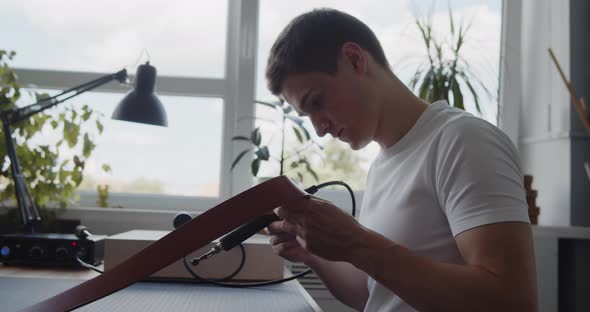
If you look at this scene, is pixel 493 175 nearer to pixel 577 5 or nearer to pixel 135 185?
pixel 577 5

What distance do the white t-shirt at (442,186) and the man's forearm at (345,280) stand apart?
→ 0.45 feet

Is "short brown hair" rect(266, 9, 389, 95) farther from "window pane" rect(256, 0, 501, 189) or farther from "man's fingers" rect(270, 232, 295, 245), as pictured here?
"window pane" rect(256, 0, 501, 189)

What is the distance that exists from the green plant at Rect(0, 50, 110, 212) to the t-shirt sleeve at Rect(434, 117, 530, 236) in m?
1.53

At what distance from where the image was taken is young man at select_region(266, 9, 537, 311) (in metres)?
0.82

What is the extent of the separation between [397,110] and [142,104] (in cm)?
97

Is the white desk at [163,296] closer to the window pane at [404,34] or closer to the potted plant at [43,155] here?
the potted plant at [43,155]

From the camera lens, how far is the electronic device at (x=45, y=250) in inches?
60.4

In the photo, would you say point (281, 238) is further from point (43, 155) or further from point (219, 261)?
point (43, 155)

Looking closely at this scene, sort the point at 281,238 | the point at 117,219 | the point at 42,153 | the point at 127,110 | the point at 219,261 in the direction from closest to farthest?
the point at 281,238 → the point at 219,261 → the point at 127,110 → the point at 42,153 → the point at 117,219

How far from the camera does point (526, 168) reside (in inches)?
99.0

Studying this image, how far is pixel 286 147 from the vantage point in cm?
248

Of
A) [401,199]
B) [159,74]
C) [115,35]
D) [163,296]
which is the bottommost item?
[163,296]

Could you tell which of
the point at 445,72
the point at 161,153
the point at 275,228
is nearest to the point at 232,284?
the point at 275,228

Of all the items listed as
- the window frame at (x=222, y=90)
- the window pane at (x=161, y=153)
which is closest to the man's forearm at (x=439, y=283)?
the window frame at (x=222, y=90)
